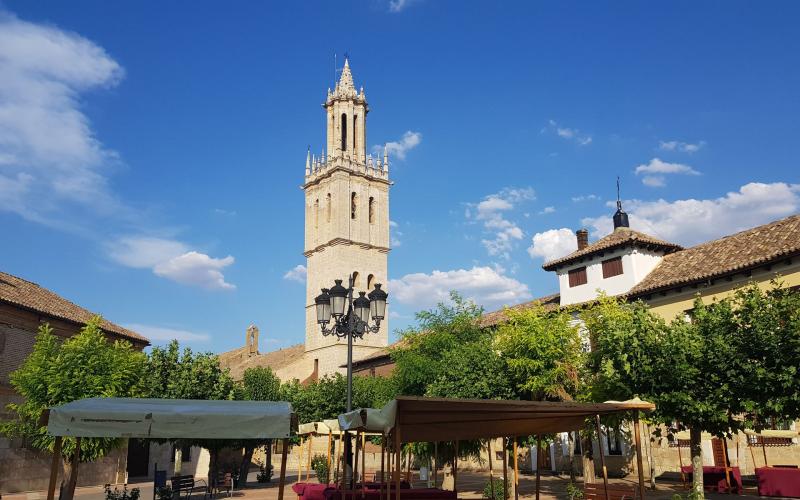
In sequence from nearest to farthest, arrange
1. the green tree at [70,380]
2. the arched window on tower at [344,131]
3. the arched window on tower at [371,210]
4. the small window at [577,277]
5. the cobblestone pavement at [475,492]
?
the green tree at [70,380] < the cobblestone pavement at [475,492] < the small window at [577,277] < the arched window on tower at [371,210] < the arched window on tower at [344,131]

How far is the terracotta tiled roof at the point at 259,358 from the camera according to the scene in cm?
5859

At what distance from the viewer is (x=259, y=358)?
234 feet

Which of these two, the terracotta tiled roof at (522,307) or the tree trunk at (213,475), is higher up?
the terracotta tiled roof at (522,307)

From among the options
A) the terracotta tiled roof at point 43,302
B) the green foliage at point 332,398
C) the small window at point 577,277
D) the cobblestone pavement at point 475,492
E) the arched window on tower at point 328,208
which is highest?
the arched window on tower at point 328,208

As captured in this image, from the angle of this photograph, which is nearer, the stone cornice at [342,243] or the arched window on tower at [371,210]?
the stone cornice at [342,243]

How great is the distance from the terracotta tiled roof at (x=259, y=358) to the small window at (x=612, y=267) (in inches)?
1256

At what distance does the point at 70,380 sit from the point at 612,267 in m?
23.5

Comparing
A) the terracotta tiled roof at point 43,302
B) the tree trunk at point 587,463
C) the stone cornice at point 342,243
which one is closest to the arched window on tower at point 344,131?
the stone cornice at point 342,243

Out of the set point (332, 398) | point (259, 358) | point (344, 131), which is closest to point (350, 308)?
point (332, 398)

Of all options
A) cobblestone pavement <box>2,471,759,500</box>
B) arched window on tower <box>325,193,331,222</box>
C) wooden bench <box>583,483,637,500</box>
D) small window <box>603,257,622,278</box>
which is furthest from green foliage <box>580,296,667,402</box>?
arched window on tower <box>325,193,331,222</box>

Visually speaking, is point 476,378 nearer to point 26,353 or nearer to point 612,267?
point 612,267

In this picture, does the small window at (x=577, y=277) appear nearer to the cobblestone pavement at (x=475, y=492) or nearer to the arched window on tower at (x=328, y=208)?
the cobblestone pavement at (x=475, y=492)

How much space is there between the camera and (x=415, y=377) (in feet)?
100

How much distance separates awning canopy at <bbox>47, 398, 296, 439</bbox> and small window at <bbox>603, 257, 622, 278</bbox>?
23.6m
